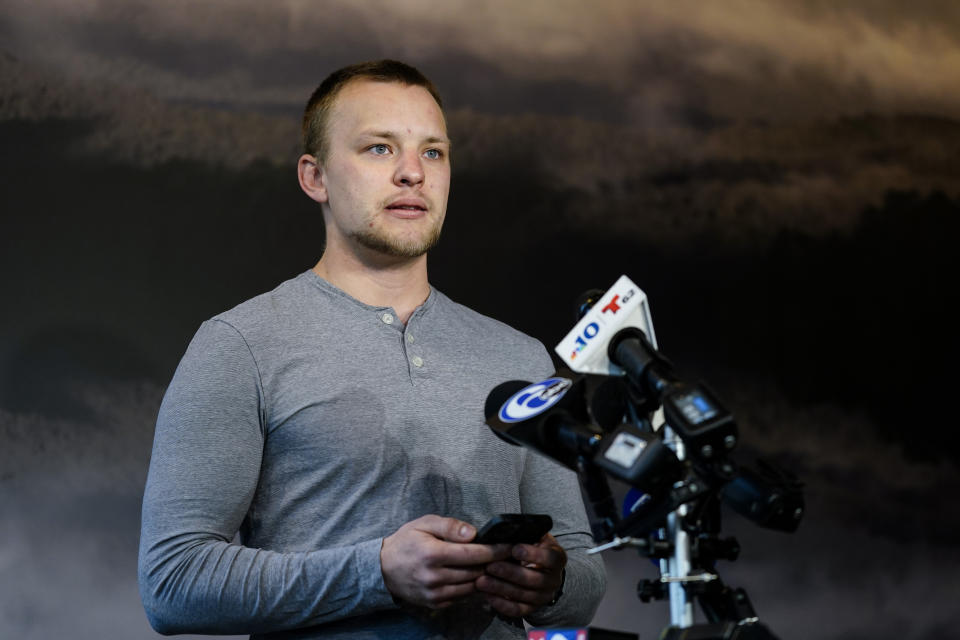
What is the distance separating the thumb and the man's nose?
1.96 feet

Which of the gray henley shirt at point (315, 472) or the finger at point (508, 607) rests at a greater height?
the gray henley shirt at point (315, 472)

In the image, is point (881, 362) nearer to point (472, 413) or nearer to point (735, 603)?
point (472, 413)

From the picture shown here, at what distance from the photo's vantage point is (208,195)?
9.31 ft

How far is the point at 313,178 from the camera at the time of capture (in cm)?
185

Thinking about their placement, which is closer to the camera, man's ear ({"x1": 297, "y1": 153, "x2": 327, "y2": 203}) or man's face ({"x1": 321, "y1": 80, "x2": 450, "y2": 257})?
man's face ({"x1": 321, "y1": 80, "x2": 450, "y2": 257})

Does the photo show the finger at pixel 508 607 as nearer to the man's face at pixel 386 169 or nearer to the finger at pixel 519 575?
the finger at pixel 519 575

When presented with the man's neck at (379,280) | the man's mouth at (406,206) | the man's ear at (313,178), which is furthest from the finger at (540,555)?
the man's ear at (313,178)

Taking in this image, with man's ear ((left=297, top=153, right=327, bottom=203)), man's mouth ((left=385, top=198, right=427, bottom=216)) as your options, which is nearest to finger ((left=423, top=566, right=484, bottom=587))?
man's mouth ((left=385, top=198, right=427, bottom=216))

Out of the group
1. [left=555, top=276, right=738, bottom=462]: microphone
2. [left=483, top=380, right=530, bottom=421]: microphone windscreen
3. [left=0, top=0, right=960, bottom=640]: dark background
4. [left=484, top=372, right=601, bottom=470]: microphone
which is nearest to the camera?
[left=555, top=276, right=738, bottom=462]: microphone

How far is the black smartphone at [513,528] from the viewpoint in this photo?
1.29 meters

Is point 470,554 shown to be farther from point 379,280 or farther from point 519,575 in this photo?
point 379,280

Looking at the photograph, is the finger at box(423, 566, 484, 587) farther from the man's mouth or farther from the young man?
the man's mouth

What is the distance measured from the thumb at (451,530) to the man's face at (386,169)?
20.6 inches

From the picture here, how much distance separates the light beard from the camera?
1.71 m
